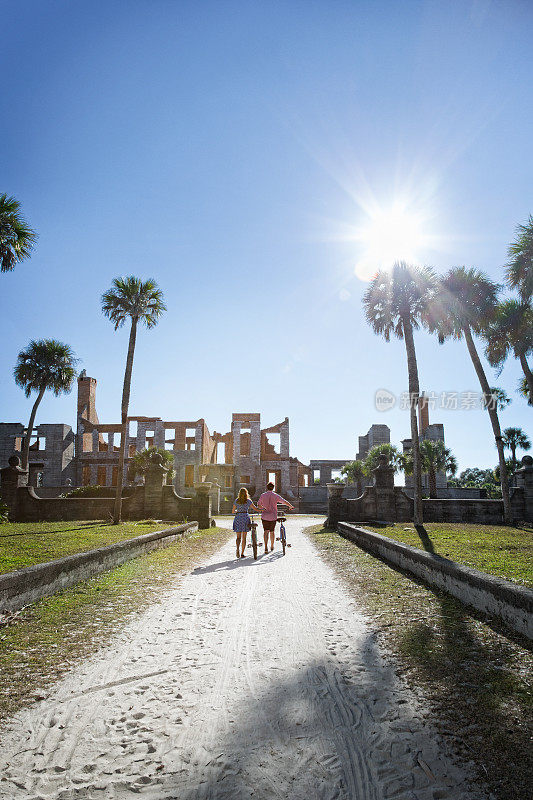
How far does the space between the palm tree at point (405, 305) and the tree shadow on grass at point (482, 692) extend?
540 inches

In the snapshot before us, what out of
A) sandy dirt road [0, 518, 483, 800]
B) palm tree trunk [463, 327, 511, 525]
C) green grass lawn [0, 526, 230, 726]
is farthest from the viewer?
palm tree trunk [463, 327, 511, 525]

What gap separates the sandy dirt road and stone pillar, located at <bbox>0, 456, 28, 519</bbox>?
18.9 meters

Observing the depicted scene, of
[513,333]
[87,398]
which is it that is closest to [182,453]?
[87,398]

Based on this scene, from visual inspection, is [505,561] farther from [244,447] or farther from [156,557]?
[244,447]

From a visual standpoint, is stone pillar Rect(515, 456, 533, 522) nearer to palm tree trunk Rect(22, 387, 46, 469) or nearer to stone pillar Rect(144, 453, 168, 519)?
stone pillar Rect(144, 453, 168, 519)

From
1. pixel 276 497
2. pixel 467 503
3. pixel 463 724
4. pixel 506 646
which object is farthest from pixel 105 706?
pixel 467 503

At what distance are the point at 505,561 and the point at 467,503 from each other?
13.8 meters

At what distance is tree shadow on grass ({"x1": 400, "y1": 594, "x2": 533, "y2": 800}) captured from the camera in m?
2.34

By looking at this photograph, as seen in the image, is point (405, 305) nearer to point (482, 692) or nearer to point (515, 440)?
point (482, 692)

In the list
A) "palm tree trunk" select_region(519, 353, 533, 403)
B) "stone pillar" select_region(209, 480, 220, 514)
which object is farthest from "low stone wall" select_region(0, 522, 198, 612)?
"stone pillar" select_region(209, 480, 220, 514)

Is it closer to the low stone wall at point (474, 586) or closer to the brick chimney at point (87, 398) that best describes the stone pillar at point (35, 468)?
the brick chimney at point (87, 398)

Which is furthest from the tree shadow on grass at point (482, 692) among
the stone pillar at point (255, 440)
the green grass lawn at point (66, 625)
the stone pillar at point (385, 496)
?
the stone pillar at point (255, 440)

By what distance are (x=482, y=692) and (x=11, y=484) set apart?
22.0 meters

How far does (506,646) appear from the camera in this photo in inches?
164
